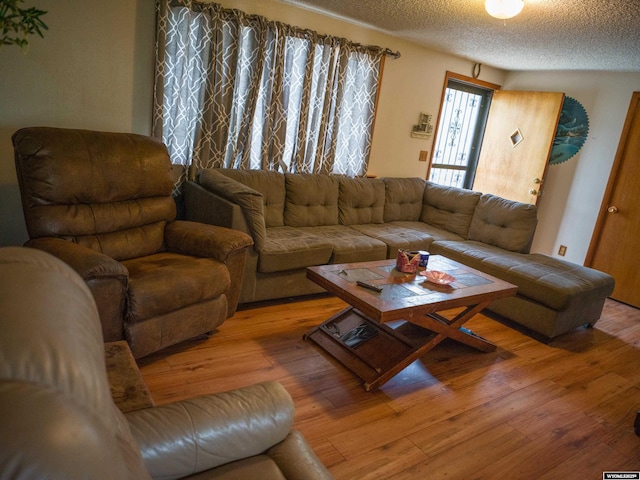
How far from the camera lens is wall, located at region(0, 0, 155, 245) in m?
2.56

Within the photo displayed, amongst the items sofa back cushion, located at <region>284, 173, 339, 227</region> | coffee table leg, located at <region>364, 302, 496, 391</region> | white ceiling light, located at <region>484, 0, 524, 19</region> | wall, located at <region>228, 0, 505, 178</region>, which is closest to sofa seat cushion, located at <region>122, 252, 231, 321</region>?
coffee table leg, located at <region>364, 302, 496, 391</region>

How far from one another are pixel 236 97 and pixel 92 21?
1.06 m

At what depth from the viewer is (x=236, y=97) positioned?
3.29 meters

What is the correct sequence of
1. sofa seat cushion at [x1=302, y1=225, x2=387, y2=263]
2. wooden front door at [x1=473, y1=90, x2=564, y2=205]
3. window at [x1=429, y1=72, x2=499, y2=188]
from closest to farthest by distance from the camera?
1. sofa seat cushion at [x1=302, y1=225, x2=387, y2=263]
2. wooden front door at [x1=473, y1=90, x2=564, y2=205]
3. window at [x1=429, y1=72, x2=499, y2=188]

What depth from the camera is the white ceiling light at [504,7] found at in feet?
7.89

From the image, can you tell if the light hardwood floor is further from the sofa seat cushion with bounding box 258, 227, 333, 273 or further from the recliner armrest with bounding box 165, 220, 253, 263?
the recliner armrest with bounding box 165, 220, 253, 263

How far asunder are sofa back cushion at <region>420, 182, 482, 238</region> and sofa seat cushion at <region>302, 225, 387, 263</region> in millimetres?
1156

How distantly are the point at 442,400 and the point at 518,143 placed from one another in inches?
143

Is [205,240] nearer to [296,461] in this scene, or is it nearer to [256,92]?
[256,92]

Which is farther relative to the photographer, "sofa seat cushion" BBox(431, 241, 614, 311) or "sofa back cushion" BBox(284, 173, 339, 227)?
"sofa back cushion" BBox(284, 173, 339, 227)

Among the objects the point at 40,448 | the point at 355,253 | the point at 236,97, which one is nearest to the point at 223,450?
the point at 40,448

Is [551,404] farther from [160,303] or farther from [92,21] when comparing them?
[92,21]

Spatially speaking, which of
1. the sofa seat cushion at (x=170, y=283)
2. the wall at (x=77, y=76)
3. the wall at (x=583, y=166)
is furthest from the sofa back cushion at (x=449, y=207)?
the wall at (x=77, y=76)

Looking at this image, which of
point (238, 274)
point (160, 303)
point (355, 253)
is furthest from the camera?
point (355, 253)
